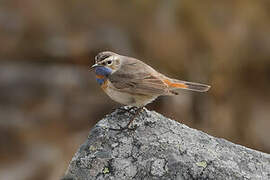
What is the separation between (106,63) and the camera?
6.82 meters

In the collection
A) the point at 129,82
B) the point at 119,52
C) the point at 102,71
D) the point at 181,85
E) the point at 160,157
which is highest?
the point at 102,71

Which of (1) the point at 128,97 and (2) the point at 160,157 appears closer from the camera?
(2) the point at 160,157

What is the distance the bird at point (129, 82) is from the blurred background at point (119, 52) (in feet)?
15.3

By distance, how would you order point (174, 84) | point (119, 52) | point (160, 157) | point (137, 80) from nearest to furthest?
point (160, 157) < point (137, 80) < point (174, 84) < point (119, 52)

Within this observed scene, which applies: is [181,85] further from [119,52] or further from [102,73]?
[119,52]

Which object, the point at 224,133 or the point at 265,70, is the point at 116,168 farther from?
the point at 265,70

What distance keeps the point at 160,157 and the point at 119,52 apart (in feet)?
20.7

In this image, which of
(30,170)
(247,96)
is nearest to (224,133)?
(247,96)

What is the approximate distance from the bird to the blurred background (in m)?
4.66

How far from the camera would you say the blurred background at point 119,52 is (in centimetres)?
1166

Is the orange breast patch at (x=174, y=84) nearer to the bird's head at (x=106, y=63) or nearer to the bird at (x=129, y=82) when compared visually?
the bird at (x=129, y=82)

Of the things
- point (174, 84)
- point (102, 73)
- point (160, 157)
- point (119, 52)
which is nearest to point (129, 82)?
point (102, 73)

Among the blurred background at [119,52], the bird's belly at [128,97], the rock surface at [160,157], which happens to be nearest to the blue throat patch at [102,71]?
the bird's belly at [128,97]

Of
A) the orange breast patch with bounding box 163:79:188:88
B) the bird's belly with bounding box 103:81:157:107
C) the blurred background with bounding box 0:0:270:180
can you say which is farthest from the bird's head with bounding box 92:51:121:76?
the blurred background with bounding box 0:0:270:180
